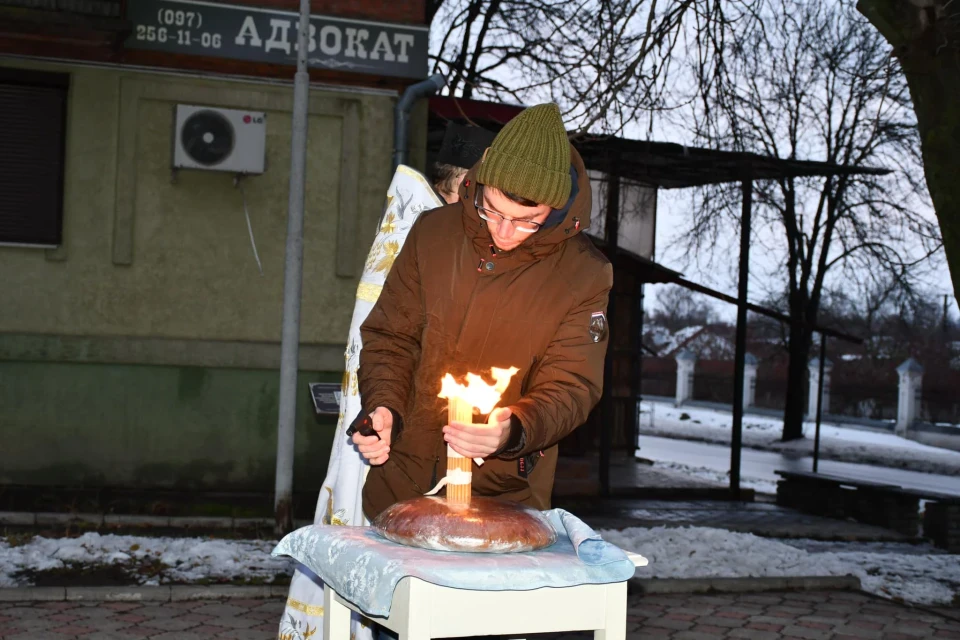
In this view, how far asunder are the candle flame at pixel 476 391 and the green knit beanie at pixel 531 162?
0.49m

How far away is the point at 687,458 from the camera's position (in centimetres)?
2108

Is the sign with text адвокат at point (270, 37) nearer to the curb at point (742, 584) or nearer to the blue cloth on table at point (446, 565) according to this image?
the curb at point (742, 584)

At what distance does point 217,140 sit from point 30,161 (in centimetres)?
177

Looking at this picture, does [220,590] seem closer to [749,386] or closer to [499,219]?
[499,219]

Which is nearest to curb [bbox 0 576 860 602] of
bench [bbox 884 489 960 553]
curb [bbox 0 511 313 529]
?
curb [bbox 0 511 313 529]

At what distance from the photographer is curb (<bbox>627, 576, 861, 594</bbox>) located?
7.61 m

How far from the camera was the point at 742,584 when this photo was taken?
25.5 ft

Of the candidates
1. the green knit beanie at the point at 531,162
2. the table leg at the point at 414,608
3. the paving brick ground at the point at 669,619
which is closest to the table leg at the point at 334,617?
the table leg at the point at 414,608

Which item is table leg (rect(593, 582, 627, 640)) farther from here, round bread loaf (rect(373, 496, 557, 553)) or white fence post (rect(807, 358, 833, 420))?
white fence post (rect(807, 358, 833, 420))

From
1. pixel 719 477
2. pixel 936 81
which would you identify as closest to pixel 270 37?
pixel 936 81

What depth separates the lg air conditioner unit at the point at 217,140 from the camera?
33.8ft

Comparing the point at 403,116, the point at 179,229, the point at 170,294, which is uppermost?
the point at 403,116

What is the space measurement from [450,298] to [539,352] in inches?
11.9

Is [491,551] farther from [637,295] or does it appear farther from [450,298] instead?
[637,295]
